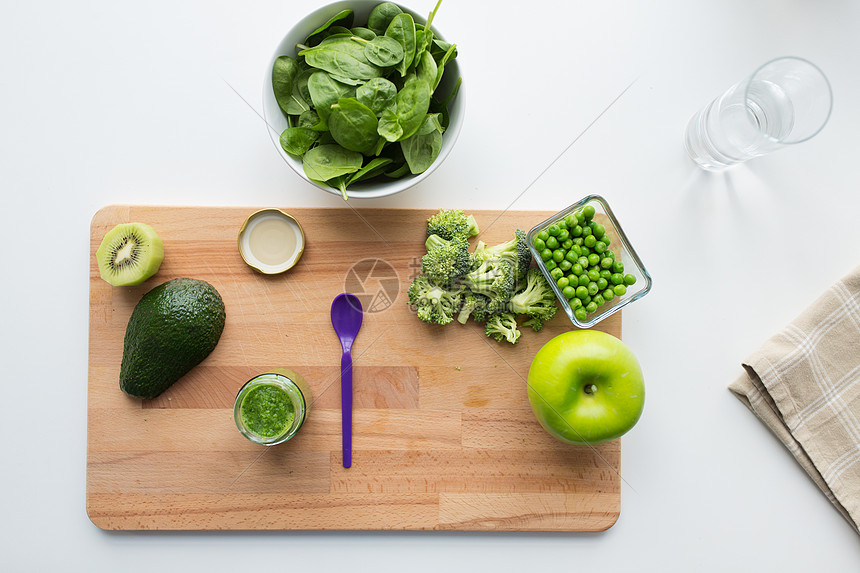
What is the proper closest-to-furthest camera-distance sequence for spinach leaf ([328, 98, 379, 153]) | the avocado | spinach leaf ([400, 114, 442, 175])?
spinach leaf ([328, 98, 379, 153]) → spinach leaf ([400, 114, 442, 175]) → the avocado

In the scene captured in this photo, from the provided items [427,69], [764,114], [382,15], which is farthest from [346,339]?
[764,114]

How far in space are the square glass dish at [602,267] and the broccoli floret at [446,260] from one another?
195mm

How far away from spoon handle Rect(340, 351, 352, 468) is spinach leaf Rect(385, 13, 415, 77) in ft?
2.64

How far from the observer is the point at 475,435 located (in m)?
1.54

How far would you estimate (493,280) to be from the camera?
1.46m

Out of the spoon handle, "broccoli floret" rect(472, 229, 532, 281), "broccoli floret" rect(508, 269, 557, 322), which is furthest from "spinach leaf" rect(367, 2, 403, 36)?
the spoon handle

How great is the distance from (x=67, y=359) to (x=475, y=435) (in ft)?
4.23

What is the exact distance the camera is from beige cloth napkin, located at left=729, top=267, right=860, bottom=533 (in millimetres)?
1582

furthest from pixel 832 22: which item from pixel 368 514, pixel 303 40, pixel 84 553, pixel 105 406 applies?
pixel 84 553

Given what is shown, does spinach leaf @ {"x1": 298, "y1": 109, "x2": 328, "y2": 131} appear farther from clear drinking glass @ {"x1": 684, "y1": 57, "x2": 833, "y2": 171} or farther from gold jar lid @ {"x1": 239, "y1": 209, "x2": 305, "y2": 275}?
clear drinking glass @ {"x1": 684, "y1": 57, "x2": 833, "y2": 171}

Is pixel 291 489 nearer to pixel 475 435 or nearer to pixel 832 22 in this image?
pixel 475 435

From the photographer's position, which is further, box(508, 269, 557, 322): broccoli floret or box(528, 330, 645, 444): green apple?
box(508, 269, 557, 322): broccoli floret

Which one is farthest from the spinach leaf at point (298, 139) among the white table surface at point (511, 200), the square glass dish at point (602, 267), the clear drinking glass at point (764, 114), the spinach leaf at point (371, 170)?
the clear drinking glass at point (764, 114)

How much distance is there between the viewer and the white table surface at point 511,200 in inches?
63.0
